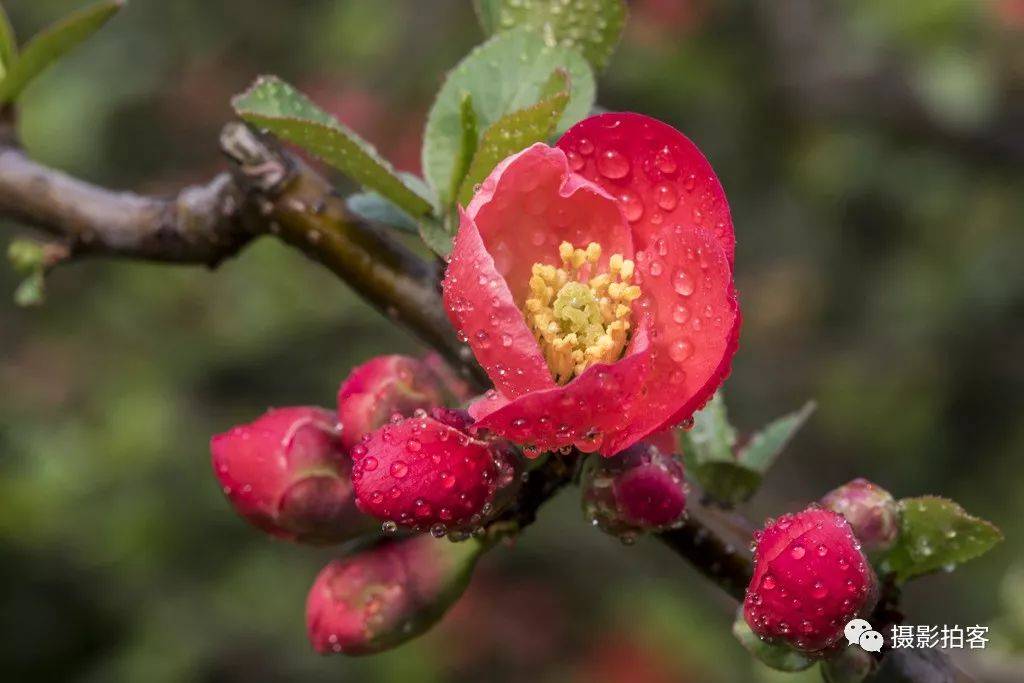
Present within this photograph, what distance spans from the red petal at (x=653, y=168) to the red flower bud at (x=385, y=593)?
32 centimetres

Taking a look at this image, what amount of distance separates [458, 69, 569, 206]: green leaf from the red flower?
2cm

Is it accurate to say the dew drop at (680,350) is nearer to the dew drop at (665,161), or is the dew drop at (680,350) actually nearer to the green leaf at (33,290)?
the dew drop at (665,161)

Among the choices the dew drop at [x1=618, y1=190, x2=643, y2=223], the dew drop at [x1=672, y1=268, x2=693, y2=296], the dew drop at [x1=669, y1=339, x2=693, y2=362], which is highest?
the dew drop at [x1=618, y1=190, x2=643, y2=223]

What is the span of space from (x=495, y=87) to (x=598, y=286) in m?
0.20

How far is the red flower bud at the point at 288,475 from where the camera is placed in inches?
37.5

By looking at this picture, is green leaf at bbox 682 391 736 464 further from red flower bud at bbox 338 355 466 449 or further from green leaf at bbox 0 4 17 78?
green leaf at bbox 0 4 17 78

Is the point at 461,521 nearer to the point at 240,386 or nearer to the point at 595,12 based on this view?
the point at 595,12

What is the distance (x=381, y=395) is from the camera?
3.12 ft

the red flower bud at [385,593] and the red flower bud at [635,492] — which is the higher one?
the red flower bud at [635,492]

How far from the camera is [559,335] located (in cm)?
92

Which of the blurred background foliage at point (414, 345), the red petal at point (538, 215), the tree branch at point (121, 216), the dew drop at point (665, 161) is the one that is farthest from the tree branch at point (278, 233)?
the blurred background foliage at point (414, 345)

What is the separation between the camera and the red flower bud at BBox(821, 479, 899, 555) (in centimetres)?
88

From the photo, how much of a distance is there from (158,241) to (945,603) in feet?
10.3

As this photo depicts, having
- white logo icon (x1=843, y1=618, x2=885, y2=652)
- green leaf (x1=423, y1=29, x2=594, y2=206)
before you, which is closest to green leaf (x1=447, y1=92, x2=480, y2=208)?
green leaf (x1=423, y1=29, x2=594, y2=206)
